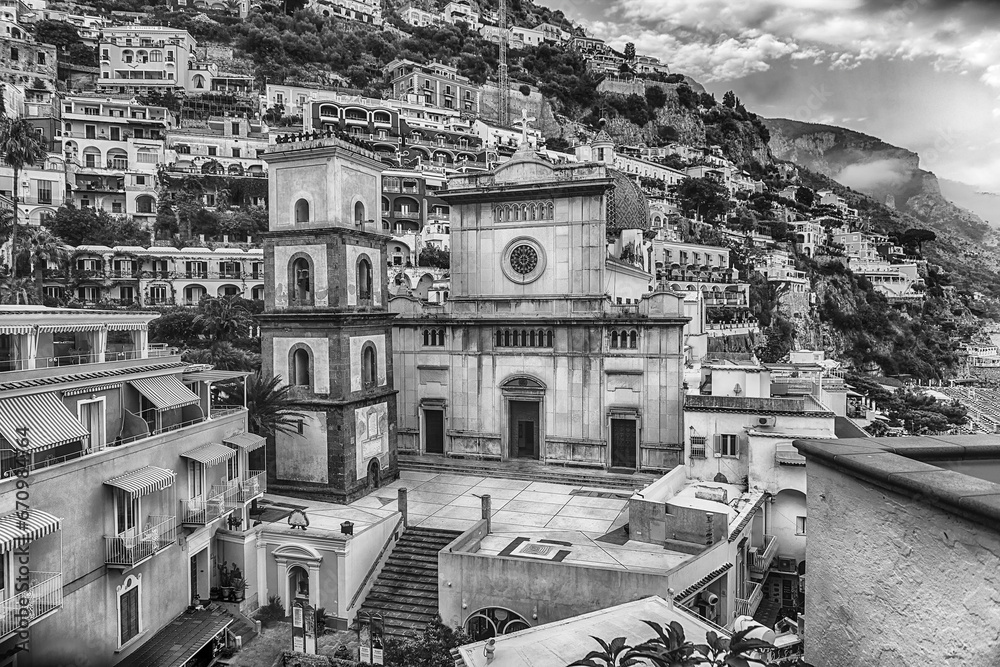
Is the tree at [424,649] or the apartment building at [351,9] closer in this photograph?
the tree at [424,649]

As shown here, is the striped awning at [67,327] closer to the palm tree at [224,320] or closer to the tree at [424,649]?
the tree at [424,649]

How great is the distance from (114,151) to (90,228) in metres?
19.6

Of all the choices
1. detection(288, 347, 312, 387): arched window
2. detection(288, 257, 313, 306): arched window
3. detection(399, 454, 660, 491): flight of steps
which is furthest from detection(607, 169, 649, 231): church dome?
detection(288, 347, 312, 387): arched window

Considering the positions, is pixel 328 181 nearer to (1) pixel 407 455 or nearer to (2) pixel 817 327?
(1) pixel 407 455

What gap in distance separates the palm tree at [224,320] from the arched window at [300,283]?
27798 millimetres

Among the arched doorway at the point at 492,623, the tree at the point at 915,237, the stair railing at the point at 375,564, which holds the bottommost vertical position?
the arched doorway at the point at 492,623

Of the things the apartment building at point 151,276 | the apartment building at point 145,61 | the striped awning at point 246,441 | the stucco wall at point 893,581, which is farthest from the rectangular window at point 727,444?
the apartment building at point 145,61

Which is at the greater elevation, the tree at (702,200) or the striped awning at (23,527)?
the tree at (702,200)

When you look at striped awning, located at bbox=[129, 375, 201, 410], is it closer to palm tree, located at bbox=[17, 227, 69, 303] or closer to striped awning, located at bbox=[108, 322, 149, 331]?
striped awning, located at bbox=[108, 322, 149, 331]

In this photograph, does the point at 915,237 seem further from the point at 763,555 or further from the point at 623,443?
the point at 763,555

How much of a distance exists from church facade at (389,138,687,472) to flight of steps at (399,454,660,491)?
47 cm

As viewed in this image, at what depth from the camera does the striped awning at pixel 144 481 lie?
17.3 metres

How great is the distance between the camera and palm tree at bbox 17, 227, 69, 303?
53.7 meters

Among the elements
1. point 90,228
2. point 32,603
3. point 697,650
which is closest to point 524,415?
point 32,603
